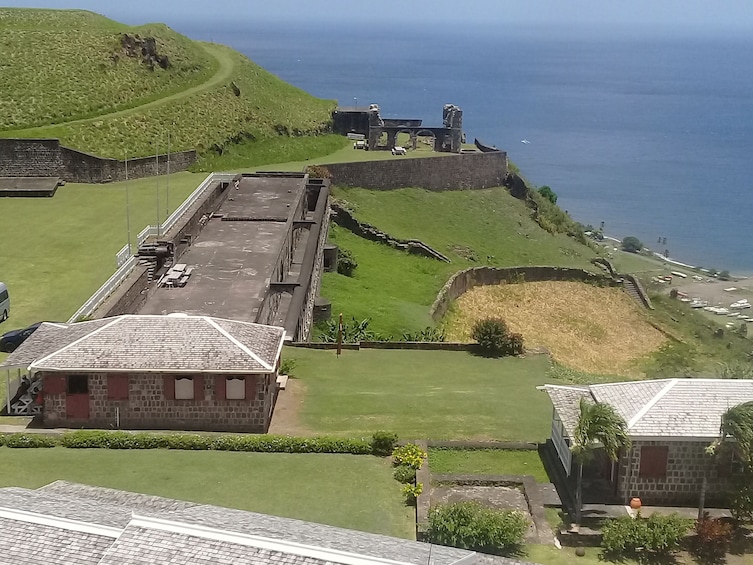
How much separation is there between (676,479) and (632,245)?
2484 inches

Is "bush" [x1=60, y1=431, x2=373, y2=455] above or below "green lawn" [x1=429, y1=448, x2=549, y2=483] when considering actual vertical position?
above

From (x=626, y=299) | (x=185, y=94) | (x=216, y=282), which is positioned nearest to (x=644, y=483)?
(x=216, y=282)

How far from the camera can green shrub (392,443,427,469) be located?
18562 mm

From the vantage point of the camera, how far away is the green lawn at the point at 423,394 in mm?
21422

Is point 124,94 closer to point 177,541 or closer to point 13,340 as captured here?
point 13,340

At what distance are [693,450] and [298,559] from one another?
32.6ft

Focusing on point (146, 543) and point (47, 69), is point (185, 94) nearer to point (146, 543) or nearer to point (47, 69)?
point (47, 69)

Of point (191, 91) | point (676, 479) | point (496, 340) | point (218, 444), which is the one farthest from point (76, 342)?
point (191, 91)

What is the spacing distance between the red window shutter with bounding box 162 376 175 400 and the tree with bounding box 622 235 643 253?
6325cm

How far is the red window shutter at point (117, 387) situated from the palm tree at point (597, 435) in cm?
975

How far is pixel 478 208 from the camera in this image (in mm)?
56688

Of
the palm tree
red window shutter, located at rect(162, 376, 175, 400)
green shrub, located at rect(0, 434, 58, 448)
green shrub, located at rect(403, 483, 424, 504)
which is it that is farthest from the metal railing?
the palm tree

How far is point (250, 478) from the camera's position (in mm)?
18109

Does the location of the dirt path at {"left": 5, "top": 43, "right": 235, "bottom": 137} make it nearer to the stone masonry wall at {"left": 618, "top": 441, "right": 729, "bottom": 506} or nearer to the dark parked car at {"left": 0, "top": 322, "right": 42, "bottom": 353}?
the dark parked car at {"left": 0, "top": 322, "right": 42, "bottom": 353}
